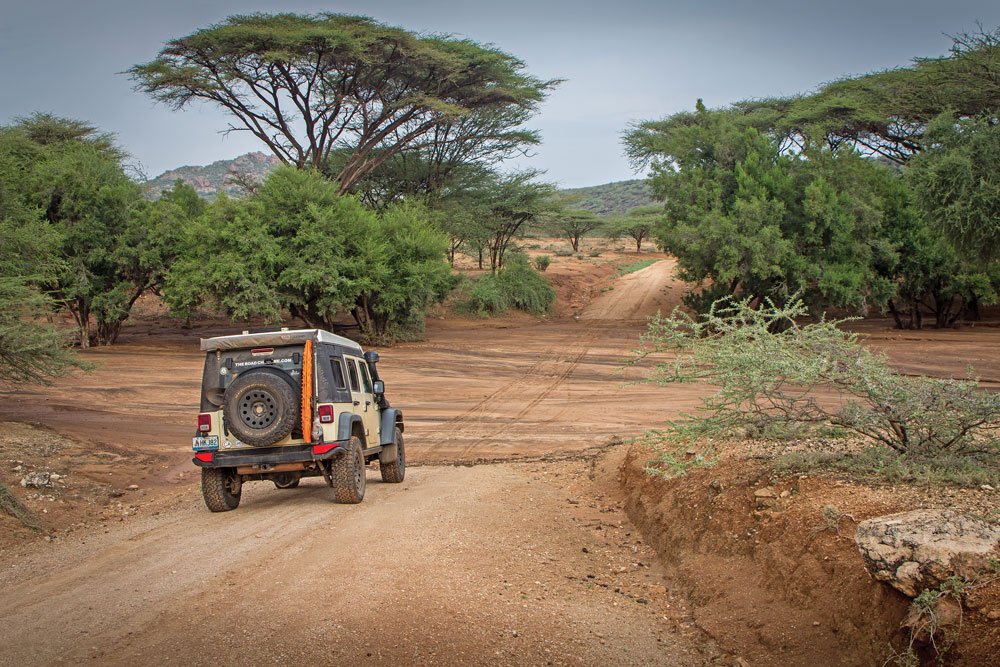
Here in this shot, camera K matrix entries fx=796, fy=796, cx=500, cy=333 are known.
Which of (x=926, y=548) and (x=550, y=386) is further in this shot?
(x=550, y=386)

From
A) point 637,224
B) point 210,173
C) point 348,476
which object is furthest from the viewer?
point 210,173

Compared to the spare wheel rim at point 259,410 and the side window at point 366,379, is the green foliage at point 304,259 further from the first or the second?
the spare wheel rim at point 259,410

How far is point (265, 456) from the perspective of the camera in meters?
9.80

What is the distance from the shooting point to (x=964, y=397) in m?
6.41

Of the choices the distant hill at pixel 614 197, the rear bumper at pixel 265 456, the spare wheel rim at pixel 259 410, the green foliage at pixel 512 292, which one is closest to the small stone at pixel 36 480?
the rear bumper at pixel 265 456

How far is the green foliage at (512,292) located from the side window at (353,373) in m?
30.9

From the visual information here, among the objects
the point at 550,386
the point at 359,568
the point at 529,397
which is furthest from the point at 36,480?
the point at 550,386

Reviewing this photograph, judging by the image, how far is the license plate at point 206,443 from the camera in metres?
9.88

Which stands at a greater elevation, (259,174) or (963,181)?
(259,174)

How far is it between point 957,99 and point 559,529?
2354 cm

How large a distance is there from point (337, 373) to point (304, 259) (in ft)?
65.2

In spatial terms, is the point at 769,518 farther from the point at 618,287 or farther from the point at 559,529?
the point at 618,287

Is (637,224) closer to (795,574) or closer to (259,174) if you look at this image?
(795,574)

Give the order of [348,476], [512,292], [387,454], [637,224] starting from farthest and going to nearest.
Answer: [637,224] → [512,292] → [387,454] → [348,476]
